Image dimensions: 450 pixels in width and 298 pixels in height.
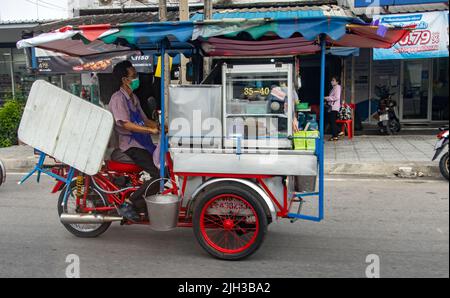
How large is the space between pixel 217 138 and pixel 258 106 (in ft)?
1.66

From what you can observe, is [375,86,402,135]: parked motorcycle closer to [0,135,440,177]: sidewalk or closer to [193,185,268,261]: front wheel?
[0,135,440,177]: sidewalk

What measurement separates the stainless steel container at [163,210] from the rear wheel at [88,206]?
2.47ft

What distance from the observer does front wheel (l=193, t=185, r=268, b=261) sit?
405 centimetres

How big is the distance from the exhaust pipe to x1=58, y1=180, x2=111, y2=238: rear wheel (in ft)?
0.37

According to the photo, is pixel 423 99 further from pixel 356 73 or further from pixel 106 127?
pixel 106 127

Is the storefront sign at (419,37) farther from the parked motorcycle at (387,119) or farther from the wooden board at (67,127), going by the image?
the wooden board at (67,127)

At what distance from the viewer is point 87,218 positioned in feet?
15.3

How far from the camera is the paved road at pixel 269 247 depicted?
3996 mm

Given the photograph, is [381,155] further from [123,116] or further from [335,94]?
[123,116]

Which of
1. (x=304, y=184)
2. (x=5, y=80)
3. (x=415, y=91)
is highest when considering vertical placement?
(x=5, y=80)

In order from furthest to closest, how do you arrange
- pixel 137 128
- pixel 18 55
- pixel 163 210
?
pixel 18 55 < pixel 137 128 < pixel 163 210

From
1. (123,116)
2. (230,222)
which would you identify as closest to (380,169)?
(230,222)

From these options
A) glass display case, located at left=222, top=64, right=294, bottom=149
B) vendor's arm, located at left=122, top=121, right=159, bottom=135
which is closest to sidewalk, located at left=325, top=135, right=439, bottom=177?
glass display case, located at left=222, top=64, right=294, bottom=149

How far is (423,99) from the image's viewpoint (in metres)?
14.1
